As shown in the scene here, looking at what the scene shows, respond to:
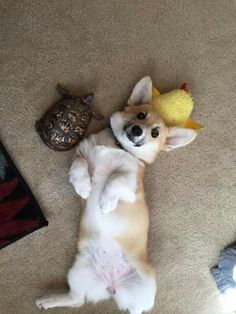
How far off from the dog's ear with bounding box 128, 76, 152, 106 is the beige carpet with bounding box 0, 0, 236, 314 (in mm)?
144

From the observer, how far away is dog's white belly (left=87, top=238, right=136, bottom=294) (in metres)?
2.12

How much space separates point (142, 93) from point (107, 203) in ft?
1.83

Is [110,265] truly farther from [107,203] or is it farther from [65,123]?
[65,123]

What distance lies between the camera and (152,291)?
212 centimetres

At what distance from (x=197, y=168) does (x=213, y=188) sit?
14cm

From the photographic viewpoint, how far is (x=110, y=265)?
7.00 feet

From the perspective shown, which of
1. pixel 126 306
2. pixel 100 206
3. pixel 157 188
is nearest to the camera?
pixel 100 206

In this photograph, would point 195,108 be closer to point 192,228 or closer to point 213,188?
point 213,188

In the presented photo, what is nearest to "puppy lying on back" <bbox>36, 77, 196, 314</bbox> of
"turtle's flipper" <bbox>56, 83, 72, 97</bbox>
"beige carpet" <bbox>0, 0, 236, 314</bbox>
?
"beige carpet" <bbox>0, 0, 236, 314</bbox>

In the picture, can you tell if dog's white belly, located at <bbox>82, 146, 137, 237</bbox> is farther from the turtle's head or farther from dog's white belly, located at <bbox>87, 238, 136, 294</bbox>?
the turtle's head

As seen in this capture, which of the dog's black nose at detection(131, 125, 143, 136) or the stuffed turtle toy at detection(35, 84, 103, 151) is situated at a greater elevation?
the stuffed turtle toy at detection(35, 84, 103, 151)

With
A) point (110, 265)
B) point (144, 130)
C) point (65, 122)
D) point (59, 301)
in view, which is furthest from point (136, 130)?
point (59, 301)

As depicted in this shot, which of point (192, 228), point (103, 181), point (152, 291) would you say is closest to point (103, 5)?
point (103, 181)

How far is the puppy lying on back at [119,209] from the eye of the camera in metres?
2.03
